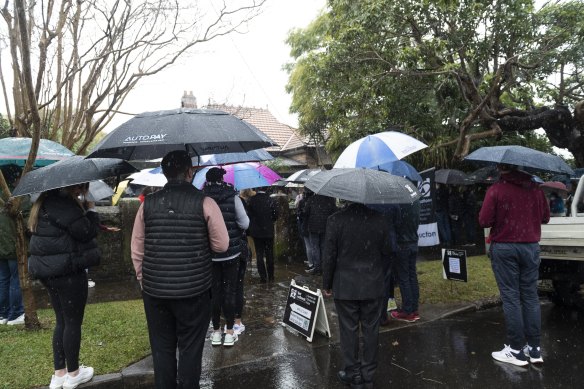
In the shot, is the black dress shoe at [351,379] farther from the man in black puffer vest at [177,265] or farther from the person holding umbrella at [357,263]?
the man in black puffer vest at [177,265]

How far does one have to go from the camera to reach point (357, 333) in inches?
150

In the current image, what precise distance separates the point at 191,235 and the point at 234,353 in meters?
2.07

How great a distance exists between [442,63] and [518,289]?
7.01 metres

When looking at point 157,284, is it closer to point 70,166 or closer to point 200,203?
point 200,203

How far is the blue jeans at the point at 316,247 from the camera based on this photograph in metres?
8.30

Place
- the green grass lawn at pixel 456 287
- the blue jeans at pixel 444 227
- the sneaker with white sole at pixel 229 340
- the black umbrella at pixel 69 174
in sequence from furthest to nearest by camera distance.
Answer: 1. the blue jeans at pixel 444 227
2. the green grass lawn at pixel 456 287
3. the sneaker with white sole at pixel 229 340
4. the black umbrella at pixel 69 174

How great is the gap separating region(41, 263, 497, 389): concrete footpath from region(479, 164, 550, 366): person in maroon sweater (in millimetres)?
1465

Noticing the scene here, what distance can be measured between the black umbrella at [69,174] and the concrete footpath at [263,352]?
180 centimetres

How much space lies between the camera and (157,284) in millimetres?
3020

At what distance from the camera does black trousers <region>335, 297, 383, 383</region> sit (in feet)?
12.4

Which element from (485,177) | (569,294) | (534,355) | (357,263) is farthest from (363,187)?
(485,177)

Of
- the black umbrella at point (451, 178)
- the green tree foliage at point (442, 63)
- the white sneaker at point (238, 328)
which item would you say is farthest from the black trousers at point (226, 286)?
the black umbrella at point (451, 178)

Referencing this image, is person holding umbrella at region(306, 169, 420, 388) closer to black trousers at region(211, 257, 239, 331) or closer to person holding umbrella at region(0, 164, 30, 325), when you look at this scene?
black trousers at region(211, 257, 239, 331)

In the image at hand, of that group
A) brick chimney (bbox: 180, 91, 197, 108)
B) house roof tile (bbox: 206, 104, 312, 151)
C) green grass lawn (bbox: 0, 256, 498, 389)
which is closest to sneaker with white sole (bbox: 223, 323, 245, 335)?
green grass lawn (bbox: 0, 256, 498, 389)
